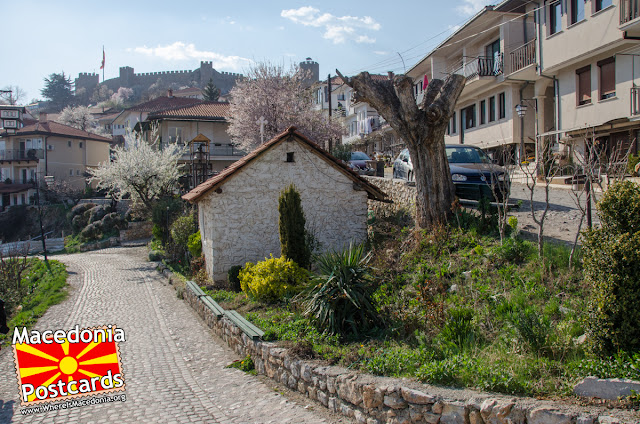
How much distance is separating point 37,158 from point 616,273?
51.4 metres

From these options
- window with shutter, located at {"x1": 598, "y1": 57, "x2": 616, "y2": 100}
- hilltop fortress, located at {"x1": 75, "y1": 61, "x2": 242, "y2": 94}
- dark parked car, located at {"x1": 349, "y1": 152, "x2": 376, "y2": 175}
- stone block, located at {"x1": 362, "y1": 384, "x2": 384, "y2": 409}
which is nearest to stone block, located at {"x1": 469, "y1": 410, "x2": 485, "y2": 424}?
stone block, located at {"x1": 362, "y1": 384, "x2": 384, "y2": 409}

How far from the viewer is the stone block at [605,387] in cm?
425

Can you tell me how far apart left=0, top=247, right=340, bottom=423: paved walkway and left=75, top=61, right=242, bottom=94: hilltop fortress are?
95.9m

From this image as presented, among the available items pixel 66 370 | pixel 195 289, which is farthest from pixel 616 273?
pixel 195 289

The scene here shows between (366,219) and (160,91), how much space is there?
97.0 meters

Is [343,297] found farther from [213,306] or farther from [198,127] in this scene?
[198,127]

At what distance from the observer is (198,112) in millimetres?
41500

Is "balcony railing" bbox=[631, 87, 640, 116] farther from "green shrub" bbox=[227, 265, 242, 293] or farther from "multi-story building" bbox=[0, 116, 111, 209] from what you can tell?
"multi-story building" bbox=[0, 116, 111, 209]

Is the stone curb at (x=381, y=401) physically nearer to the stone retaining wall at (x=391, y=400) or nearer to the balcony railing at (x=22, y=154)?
the stone retaining wall at (x=391, y=400)

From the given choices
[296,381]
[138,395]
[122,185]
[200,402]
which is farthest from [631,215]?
[122,185]

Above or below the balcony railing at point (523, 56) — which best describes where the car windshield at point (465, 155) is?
below

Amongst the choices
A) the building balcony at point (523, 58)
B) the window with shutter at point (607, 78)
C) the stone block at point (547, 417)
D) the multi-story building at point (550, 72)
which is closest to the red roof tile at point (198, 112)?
the multi-story building at point (550, 72)

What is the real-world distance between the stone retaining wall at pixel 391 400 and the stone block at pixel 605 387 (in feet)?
1.23

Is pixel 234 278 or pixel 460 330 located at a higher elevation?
pixel 460 330
